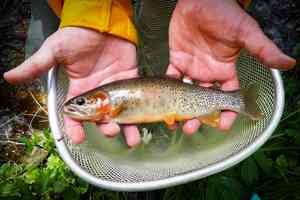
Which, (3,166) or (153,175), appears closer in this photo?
(153,175)

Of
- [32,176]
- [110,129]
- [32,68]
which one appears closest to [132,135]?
[110,129]

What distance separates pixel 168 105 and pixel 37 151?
38.1 inches

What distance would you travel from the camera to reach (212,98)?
218 cm

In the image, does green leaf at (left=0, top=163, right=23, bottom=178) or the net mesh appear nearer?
the net mesh

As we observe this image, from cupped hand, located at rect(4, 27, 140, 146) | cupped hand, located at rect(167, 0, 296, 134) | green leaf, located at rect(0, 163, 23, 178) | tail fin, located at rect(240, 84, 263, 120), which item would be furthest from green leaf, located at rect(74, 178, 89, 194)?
tail fin, located at rect(240, 84, 263, 120)

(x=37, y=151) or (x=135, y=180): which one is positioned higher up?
(x=135, y=180)

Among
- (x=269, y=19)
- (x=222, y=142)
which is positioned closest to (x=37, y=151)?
(x=222, y=142)

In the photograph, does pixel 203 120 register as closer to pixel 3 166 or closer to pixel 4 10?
pixel 3 166

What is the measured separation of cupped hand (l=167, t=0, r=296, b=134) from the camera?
193 cm

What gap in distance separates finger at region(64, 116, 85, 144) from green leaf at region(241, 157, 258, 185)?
826mm

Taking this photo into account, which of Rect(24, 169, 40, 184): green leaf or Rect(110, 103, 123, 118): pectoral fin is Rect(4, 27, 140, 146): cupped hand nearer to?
Rect(110, 103, 123, 118): pectoral fin

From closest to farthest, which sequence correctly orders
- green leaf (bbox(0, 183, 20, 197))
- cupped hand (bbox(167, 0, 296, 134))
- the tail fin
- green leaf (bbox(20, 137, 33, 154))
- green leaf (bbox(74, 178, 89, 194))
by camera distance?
1. cupped hand (bbox(167, 0, 296, 134))
2. the tail fin
3. green leaf (bbox(0, 183, 20, 197))
4. green leaf (bbox(74, 178, 89, 194))
5. green leaf (bbox(20, 137, 33, 154))

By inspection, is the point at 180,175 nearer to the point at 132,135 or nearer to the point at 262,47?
the point at 132,135

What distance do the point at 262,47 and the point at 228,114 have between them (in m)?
0.39
